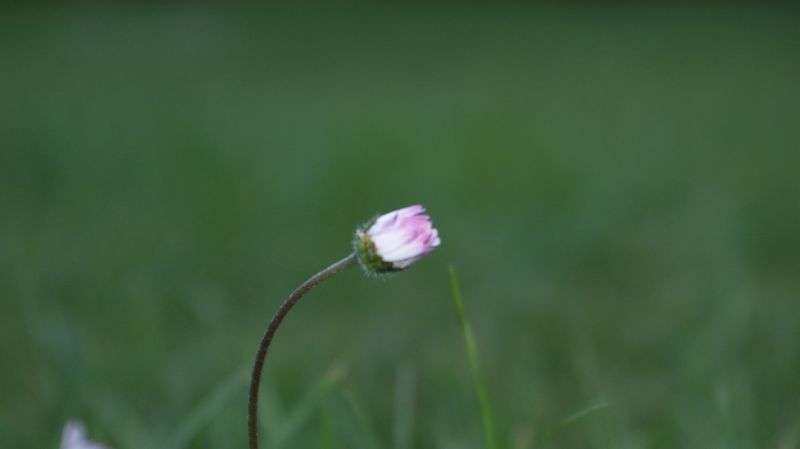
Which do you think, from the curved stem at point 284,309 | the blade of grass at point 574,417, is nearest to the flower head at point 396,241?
the curved stem at point 284,309

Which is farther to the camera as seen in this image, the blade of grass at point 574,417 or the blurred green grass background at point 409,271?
the blurred green grass background at point 409,271

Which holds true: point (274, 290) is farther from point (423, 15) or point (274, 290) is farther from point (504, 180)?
point (423, 15)

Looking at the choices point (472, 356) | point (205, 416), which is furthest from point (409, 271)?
point (472, 356)

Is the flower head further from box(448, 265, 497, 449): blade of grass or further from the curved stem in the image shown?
box(448, 265, 497, 449): blade of grass

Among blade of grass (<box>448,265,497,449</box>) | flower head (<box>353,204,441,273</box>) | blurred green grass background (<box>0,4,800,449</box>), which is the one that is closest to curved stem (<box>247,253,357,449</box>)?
flower head (<box>353,204,441,273</box>)

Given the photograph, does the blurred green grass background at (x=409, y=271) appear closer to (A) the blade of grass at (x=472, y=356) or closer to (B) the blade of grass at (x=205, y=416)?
(B) the blade of grass at (x=205, y=416)

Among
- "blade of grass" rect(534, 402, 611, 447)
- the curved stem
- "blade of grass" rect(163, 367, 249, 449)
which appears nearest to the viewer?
the curved stem

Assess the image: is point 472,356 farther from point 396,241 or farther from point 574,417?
point 396,241
